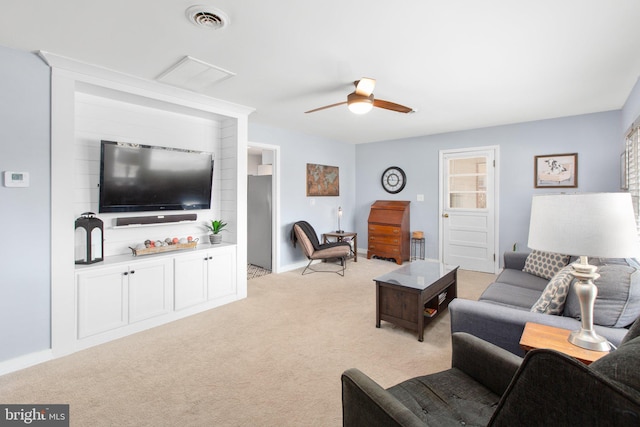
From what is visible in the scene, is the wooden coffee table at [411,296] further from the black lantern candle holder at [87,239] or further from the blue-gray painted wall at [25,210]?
the blue-gray painted wall at [25,210]

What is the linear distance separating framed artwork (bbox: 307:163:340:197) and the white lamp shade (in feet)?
14.6

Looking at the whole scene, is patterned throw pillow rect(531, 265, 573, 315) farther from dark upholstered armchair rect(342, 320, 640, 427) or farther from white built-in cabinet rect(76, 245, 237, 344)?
white built-in cabinet rect(76, 245, 237, 344)

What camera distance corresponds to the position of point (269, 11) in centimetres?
187

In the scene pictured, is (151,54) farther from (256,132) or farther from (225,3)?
(256,132)

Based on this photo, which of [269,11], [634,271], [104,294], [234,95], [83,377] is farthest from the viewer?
[234,95]

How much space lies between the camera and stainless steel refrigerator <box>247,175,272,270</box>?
523cm

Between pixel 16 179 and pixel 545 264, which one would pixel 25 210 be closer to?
pixel 16 179

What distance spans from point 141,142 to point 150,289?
157cm

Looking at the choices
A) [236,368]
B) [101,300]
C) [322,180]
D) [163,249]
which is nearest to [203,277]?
[163,249]

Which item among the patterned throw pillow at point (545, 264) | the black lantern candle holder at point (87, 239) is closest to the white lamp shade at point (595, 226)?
the patterned throw pillow at point (545, 264)

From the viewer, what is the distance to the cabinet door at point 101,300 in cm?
262

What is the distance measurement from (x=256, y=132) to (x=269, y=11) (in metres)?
2.92

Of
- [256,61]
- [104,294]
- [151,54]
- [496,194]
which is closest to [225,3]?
[256,61]

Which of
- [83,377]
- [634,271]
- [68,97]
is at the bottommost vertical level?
[83,377]
